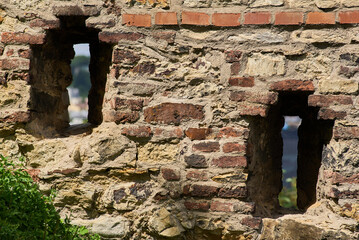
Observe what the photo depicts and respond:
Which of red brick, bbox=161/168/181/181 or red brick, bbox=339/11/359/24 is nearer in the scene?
red brick, bbox=339/11/359/24

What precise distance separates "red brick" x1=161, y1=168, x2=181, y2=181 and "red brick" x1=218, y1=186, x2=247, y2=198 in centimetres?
28

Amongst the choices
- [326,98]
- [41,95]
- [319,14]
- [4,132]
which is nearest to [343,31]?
[319,14]

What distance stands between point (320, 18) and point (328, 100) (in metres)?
0.49

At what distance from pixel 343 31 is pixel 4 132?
87.0 inches

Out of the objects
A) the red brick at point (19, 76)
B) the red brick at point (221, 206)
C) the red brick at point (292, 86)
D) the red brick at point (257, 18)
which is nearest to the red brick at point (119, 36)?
the red brick at point (19, 76)

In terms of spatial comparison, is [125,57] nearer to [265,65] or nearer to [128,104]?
[128,104]

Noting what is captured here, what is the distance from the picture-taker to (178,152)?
9.14ft

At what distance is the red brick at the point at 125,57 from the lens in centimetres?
280

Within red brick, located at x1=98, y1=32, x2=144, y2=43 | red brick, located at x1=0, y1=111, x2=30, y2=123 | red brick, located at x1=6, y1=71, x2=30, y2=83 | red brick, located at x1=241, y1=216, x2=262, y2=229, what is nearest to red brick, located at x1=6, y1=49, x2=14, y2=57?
red brick, located at x1=6, y1=71, x2=30, y2=83

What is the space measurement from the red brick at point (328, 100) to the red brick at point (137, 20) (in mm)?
1109

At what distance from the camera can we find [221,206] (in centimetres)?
275

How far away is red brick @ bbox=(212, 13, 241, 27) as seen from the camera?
2.71 meters

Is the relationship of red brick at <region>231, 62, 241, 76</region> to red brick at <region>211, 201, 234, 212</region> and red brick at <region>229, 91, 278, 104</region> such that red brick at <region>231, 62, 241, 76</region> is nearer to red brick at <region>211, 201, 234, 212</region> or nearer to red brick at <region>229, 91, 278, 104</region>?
red brick at <region>229, 91, 278, 104</region>

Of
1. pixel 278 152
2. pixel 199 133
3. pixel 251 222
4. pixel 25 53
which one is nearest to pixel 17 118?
pixel 25 53
